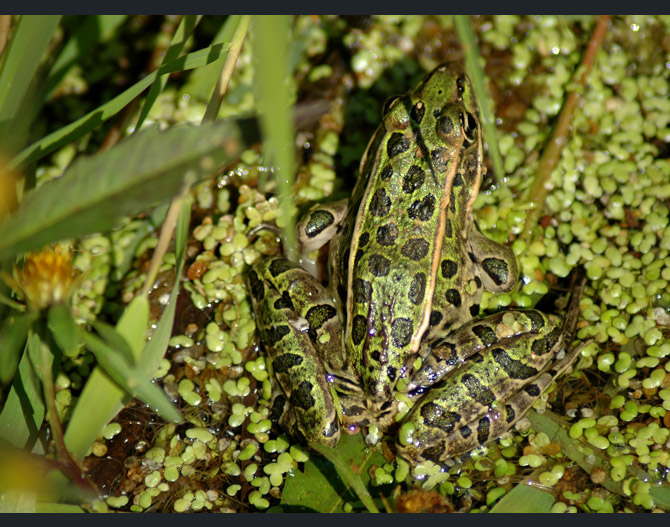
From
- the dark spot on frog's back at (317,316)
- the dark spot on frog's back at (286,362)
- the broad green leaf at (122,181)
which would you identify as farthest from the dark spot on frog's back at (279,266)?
the broad green leaf at (122,181)

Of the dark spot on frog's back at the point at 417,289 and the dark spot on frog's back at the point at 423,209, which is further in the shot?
the dark spot on frog's back at the point at 423,209

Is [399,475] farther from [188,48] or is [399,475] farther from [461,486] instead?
[188,48]

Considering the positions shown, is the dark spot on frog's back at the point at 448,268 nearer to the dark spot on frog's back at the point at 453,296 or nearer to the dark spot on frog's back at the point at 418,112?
the dark spot on frog's back at the point at 453,296

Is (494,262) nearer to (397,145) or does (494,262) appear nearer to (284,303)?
(397,145)

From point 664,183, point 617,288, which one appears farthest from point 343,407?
point 664,183

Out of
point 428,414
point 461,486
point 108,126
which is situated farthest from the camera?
point 108,126

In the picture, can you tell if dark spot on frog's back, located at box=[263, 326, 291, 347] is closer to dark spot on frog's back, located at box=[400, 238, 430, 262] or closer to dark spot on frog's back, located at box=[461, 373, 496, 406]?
dark spot on frog's back, located at box=[400, 238, 430, 262]
